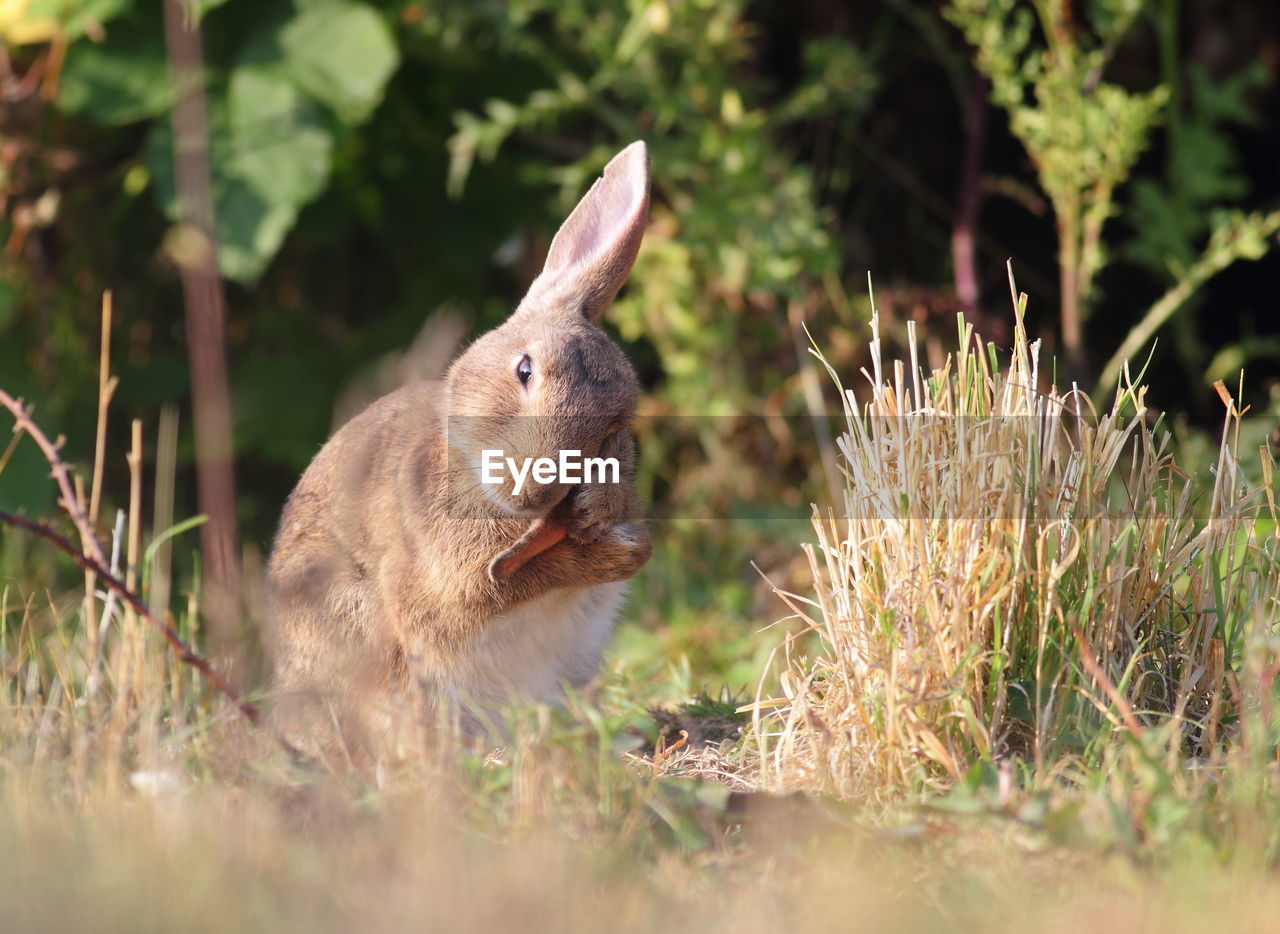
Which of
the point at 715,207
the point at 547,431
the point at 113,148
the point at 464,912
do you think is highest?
the point at 113,148

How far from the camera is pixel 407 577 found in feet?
12.2

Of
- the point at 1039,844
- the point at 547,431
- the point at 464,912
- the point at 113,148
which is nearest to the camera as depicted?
the point at 464,912

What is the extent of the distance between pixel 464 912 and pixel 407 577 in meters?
1.74

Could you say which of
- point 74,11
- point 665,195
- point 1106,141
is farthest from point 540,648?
point 665,195

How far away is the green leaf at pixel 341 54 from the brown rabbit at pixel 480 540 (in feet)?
7.21

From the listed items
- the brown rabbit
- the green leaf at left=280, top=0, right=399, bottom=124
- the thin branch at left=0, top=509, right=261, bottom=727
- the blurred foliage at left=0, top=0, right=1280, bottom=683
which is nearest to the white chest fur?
the brown rabbit

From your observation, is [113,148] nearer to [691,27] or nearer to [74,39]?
[74,39]

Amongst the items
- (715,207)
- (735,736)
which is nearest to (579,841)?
(735,736)

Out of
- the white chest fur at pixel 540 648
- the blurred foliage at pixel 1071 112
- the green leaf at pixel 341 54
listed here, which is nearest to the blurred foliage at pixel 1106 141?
the blurred foliage at pixel 1071 112

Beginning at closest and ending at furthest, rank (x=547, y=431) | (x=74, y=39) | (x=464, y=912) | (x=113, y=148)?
1. (x=464, y=912)
2. (x=547, y=431)
3. (x=74, y=39)
4. (x=113, y=148)

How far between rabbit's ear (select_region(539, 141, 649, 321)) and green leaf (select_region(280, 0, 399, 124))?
2.00 m

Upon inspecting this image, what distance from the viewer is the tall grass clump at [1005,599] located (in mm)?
2934

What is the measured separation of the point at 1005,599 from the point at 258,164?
3734 mm

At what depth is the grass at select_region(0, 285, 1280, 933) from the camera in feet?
7.10
